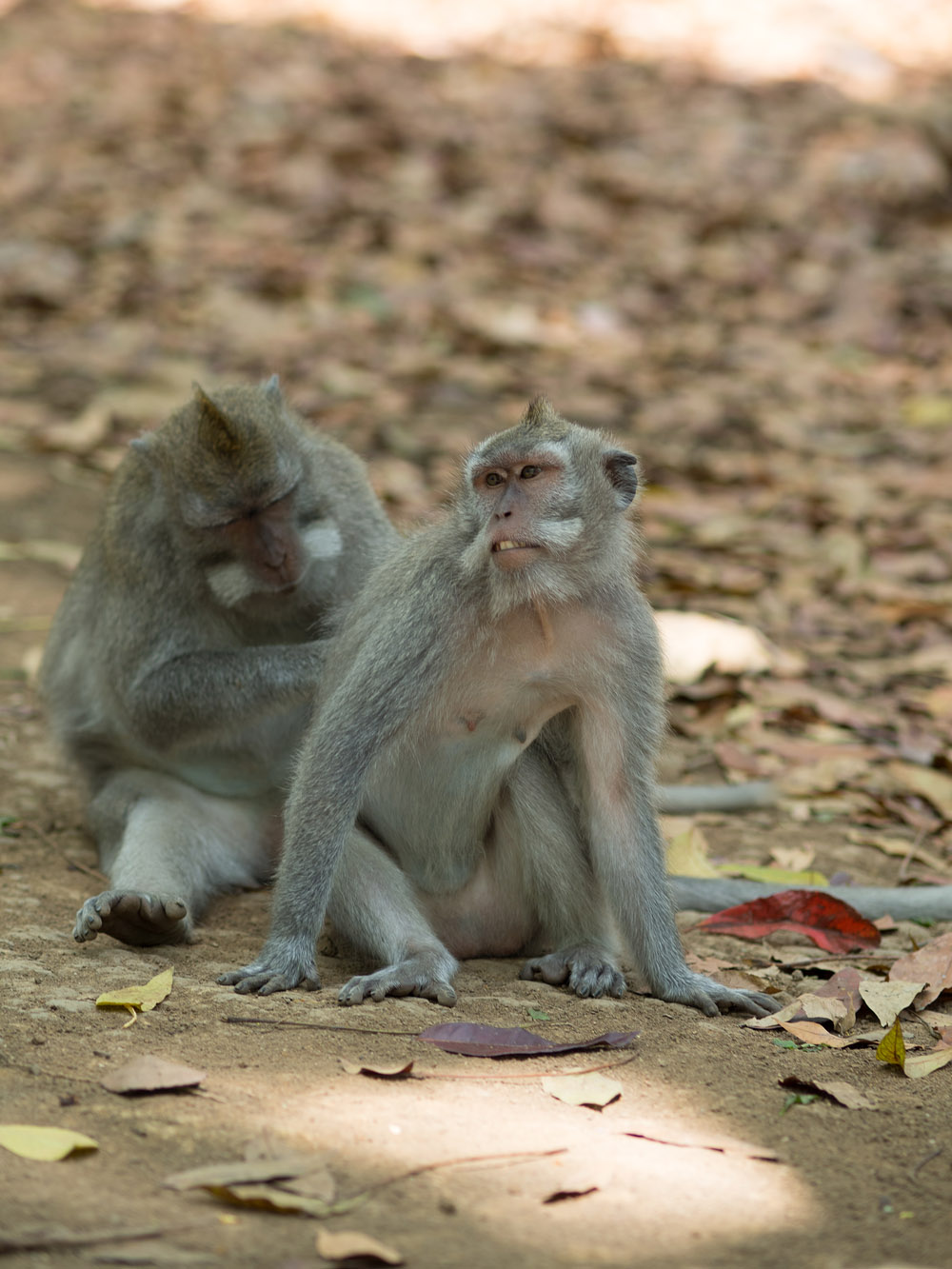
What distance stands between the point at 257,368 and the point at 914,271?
5.75 m

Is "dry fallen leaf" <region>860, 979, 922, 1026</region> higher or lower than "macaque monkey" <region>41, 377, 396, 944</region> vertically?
lower

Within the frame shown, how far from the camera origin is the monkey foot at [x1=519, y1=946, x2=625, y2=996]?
12.9ft

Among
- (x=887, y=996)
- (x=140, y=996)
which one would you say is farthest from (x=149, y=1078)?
(x=887, y=996)

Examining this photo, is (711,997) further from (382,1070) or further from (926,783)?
(926,783)

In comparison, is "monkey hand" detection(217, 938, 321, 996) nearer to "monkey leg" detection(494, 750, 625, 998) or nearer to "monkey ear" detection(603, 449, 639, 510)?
"monkey leg" detection(494, 750, 625, 998)

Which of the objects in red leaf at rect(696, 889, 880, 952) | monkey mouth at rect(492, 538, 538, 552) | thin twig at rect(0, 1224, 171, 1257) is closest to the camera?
thin twig at rect(0, 1224, 171, 1257)

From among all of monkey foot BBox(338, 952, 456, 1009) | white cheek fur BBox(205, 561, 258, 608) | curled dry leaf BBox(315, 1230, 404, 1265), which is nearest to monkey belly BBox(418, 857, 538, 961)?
monkey foot BBox(338, 952, 456, 1009)

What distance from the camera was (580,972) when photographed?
3.98 metres

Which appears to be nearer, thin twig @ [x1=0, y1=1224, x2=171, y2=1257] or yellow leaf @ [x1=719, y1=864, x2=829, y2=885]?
thin twig @ [x1=0, y1=1224, x2=171, y2=1257]

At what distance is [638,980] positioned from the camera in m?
4.18

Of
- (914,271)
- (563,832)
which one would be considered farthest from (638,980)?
(914,271)

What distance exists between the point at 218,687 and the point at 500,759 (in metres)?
1.17

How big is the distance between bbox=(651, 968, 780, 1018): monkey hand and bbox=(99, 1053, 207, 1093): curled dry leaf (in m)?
1.40

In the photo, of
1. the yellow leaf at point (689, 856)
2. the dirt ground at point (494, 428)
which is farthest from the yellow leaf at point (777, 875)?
the dirt ground at point (494, 428)
